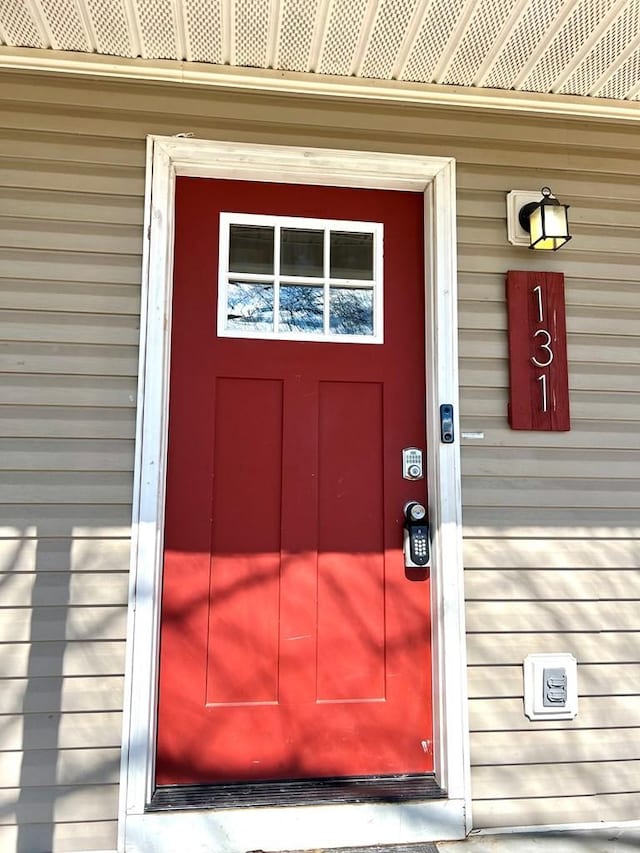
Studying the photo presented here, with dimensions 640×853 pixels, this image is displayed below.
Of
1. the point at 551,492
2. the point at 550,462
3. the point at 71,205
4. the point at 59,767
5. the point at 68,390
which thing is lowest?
the point at 59,767

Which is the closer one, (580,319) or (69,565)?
(69,565)

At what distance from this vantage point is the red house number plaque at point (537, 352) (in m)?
2.08

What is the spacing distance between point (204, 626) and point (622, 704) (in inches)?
57.7

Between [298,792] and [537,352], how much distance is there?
170cm

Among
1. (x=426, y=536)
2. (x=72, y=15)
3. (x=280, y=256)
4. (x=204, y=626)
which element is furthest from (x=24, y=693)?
(x=72, y=15)

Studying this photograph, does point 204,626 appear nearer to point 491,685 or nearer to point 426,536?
point 426,536

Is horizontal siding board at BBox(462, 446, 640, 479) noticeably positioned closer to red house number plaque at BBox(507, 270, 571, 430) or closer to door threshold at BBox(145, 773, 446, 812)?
red house number plaque at BBox(507, 270, 571, 430)

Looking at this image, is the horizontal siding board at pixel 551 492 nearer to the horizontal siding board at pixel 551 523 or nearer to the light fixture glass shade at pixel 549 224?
the horizontal siding board at pixel 551 523

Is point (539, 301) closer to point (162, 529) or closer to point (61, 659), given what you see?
point (162, 529)

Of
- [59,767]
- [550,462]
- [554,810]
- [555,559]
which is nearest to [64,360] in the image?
[59,767]

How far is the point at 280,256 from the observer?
2146 mm

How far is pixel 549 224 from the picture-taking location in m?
2.05

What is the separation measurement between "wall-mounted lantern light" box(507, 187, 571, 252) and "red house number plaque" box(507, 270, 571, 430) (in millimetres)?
116

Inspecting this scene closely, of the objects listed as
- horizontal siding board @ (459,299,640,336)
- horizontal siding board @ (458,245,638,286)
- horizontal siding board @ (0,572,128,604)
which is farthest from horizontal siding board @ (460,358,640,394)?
horizontal siding board @ (0,572,128,604)
